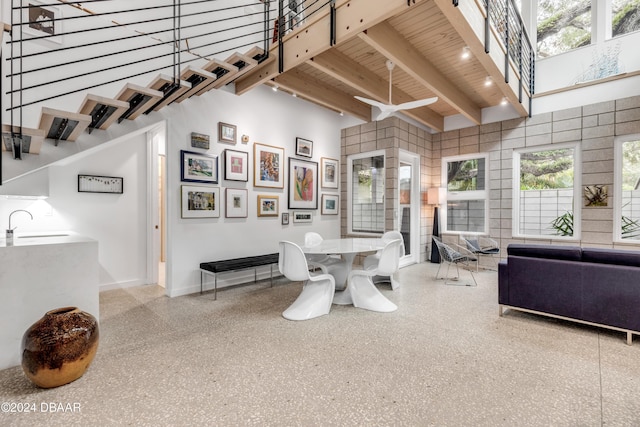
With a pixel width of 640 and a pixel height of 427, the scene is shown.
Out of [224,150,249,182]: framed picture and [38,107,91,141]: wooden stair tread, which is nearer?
[38,107,91,141]: wooden stair tread

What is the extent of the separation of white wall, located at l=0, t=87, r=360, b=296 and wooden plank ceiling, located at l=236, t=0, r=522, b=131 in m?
0.66

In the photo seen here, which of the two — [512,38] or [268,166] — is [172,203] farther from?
[512,38]

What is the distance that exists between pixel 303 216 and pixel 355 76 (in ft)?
8.21

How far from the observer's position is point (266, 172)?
4941 mm

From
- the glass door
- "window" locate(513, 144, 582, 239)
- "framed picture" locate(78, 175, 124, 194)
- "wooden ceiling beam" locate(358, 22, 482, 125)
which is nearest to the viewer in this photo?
"wooden ceiling beam" locate(358, 22, 482, 125)

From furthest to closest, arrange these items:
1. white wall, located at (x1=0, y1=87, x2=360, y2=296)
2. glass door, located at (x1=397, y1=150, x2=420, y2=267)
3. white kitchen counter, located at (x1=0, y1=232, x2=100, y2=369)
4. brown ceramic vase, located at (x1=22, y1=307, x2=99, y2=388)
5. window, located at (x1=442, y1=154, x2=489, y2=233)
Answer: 1. glass door, located at (x1=397, y1=150, x2=420, y2=267)
2. window, located at (x1=442, y1=154, x2=489, y2=233)
3. white wall, located at (x1=0, y1=87, x2=360, y2=296)
4. white kitchen counter, located at (x1=0, y1=232, x2=100, y2=369)
5. brown ceramic vase, located at (x1=22, y1=307, x2=99, y2=388)

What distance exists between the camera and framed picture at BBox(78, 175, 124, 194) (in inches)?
159

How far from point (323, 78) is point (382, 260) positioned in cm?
301

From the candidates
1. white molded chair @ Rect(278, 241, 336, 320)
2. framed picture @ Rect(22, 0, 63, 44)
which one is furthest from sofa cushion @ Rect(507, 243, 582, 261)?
framed picture @ Rect(22, 0, 63, 44)

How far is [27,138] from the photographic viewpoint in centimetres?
217

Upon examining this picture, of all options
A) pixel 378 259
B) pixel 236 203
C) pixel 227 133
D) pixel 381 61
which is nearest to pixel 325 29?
pixel 381 61

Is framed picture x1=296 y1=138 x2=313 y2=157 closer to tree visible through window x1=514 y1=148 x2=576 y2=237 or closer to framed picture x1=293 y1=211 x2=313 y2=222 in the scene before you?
framed picture x1=293 y1=211 x2=313 y2=222

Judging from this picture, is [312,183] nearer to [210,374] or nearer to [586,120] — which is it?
[210,374]

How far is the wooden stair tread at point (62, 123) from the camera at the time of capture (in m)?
1.96
